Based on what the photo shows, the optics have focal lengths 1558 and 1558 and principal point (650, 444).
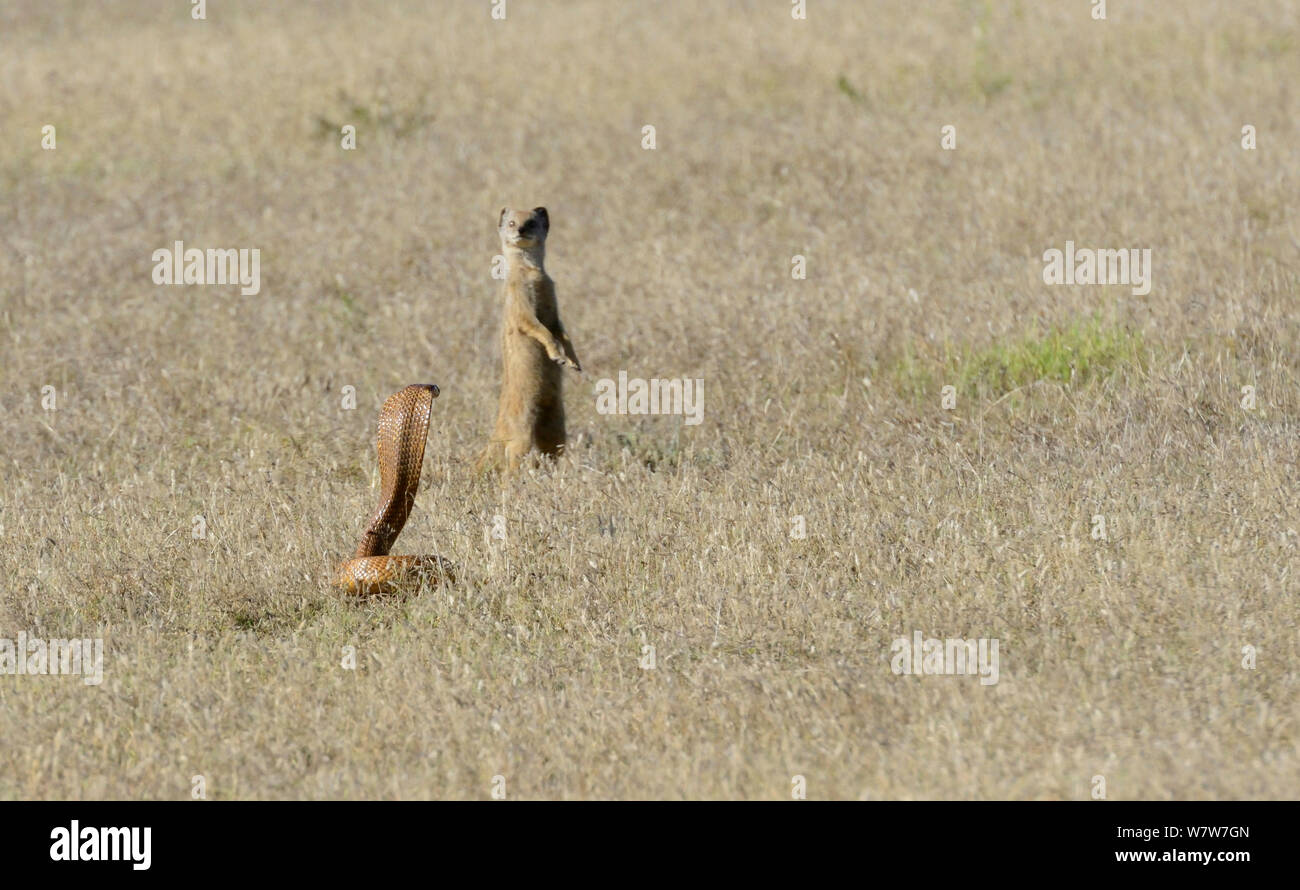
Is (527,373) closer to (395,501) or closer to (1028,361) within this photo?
(395,501)

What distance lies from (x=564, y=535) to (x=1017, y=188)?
6.55m

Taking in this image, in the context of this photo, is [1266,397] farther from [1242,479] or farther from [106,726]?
[106,726]

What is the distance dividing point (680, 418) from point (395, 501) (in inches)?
104

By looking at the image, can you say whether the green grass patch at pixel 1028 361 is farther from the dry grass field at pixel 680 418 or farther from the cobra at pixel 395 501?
the cobra at pixel 395 501

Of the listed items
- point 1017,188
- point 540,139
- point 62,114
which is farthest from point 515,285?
point 62,114

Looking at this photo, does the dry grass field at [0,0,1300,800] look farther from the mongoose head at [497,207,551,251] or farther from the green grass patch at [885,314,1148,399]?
the mongoose head at [497,207,551,251]

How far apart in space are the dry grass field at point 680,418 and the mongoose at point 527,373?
0.28m

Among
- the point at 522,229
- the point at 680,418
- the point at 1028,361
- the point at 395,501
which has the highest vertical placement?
the point at 522,229

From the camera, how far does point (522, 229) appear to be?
26.1 ft

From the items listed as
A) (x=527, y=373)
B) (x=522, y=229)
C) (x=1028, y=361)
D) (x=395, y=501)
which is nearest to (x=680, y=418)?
(x=527, y=373)

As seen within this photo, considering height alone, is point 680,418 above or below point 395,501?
above

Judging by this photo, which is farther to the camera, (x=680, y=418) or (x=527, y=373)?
(x=680, y=418)

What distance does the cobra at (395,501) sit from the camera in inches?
243

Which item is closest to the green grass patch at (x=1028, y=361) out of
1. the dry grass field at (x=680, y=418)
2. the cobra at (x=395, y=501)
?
the dry grass field at (x=680, y=418)
